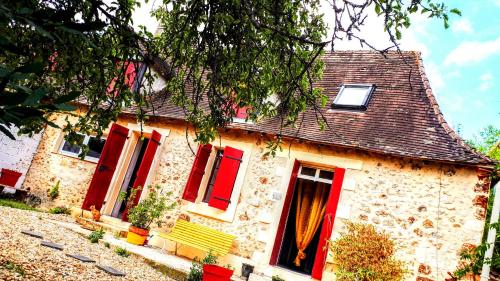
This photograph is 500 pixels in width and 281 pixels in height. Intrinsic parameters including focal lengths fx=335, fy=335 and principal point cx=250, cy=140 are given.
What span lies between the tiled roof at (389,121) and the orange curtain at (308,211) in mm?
1522

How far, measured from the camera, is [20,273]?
11.2ft

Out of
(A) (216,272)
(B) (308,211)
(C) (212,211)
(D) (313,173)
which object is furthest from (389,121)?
(A) (216,272)

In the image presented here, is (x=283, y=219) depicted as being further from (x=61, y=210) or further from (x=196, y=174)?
(x=61, y=210)

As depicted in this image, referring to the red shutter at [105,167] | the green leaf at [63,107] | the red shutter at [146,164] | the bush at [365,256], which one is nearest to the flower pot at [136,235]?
the red shutter at [146,164]

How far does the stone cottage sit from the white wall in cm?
26

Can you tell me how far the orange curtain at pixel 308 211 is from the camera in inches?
307

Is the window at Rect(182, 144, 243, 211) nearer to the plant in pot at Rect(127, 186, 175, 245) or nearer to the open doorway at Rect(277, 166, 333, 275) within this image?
the plant in pot at Rect(127, 186, 175, 245)

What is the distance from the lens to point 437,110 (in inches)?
284

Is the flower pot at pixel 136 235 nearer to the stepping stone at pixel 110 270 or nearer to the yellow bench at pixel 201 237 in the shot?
the yellow bench at pixel 201 237

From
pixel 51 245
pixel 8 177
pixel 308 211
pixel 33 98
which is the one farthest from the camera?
pixel 8 177

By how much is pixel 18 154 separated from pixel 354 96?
9.74 meters

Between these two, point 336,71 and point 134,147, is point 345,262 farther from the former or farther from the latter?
point 134,147

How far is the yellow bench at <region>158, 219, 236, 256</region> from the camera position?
269 inches

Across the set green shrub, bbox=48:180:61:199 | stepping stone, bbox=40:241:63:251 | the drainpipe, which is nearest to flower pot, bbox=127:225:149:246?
stepping stone, bbox=40:241:63:251
